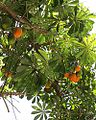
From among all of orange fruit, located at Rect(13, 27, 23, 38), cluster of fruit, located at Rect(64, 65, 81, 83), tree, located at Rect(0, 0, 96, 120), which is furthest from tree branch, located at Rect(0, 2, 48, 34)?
cluster of fruit, located at Rect(64, 65, 81, 83)

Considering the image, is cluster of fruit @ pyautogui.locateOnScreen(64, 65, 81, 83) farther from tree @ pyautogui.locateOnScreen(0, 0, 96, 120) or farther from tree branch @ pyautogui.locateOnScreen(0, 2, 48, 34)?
tree branch @ pyautogui.locateOnScreen(0, 2, 48, 34)

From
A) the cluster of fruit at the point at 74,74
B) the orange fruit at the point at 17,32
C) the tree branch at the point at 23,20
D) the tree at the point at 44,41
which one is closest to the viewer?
the tree branch at the point at 23,20

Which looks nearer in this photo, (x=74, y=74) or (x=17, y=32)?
(x=17, y=32)

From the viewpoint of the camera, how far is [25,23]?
3.52 m

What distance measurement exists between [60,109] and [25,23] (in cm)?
202

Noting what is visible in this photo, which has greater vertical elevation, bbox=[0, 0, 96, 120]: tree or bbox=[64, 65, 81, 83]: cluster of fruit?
bbox=[0, 0, 96, 120]: tree

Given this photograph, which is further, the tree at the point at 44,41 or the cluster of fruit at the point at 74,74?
the cluster of fruit at the point at 74,74

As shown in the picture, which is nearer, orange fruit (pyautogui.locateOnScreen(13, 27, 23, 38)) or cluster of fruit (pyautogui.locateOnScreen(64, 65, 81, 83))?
orange fruit (pyautogui.locateOnScreen(13, 27, 23, 38))

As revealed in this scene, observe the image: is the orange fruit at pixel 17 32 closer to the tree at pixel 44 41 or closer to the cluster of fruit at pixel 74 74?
the tree at pixel 44 41

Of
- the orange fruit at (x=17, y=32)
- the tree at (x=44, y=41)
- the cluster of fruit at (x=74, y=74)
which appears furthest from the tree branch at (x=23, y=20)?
the cluster of fruit at (x=74, y=74)

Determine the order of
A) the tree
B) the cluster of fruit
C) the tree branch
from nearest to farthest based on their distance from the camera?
1. the tree branch
2. the tree
3. the cluster of fruit

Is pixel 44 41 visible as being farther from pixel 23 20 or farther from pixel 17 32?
pixel 23 20

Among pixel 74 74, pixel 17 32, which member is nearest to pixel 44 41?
pixel 17 32

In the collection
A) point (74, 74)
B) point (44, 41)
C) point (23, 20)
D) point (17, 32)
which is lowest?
point (74, 74)
